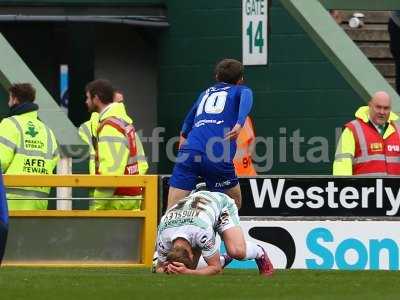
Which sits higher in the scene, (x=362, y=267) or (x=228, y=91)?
(x=228, y=91)

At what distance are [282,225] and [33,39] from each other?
7.47 meters

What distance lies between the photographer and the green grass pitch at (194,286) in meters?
11.0

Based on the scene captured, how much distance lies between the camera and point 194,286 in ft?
38.2

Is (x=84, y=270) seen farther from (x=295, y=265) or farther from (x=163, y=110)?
(x=163, y=110)

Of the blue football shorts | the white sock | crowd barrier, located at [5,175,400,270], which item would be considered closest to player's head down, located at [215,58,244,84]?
the blue football shorts

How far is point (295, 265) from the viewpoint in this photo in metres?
15.2

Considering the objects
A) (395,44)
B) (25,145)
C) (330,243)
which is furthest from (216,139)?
(395,44)

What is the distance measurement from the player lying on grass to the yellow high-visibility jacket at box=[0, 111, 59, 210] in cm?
270

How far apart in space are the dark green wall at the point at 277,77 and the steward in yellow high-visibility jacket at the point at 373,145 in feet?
7.64

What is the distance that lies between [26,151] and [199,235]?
3240 millimetres

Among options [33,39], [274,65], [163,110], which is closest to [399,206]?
[274,65]

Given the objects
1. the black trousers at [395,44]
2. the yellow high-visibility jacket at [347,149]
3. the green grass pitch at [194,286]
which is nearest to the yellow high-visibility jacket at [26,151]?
the green grass pitch at [194,286]

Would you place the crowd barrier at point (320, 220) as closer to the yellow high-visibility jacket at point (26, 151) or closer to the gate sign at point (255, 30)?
the yellow high-visibility jacket at point (26, 151)

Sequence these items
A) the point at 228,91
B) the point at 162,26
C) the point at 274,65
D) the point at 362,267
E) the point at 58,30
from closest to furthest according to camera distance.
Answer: the point at 228,91 < the point at 362,267 < the point at 274,65 < the point at 162,26 < the point at 58,30
